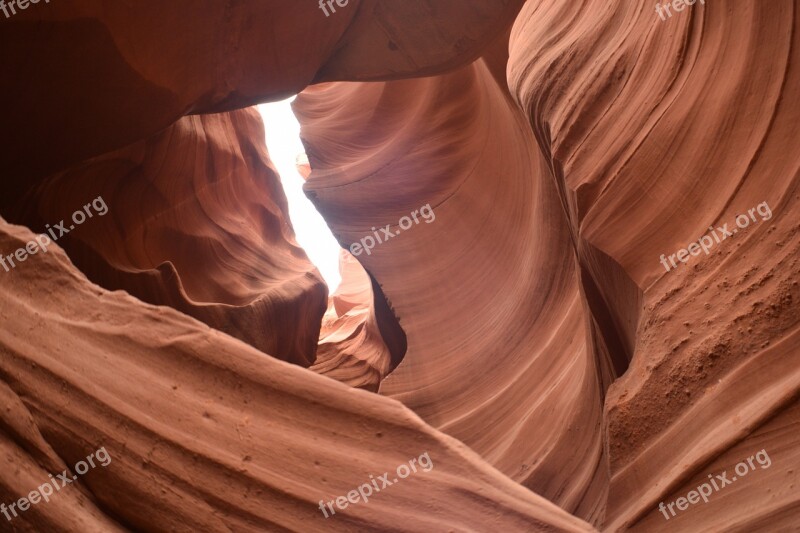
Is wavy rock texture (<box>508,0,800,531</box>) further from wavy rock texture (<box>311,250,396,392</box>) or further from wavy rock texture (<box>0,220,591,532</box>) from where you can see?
wavy rock texture (<box>311,250,396,392</box>)

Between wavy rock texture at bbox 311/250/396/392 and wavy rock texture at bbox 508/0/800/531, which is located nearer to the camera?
wavy rock texture at bbox 508/0/800/531

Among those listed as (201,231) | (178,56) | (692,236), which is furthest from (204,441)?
(201,231)

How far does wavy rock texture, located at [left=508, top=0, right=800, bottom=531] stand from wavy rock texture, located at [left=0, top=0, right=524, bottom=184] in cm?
141

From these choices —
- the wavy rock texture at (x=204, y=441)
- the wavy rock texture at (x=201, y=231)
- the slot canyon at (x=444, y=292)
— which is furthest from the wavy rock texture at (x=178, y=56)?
the wavy rock texture at (x=204, y=441)

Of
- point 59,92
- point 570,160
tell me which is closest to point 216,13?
point 59,92

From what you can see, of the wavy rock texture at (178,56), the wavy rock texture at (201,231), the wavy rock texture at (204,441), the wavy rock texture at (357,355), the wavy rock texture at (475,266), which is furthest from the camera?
the wavy rock texture at (357,355)

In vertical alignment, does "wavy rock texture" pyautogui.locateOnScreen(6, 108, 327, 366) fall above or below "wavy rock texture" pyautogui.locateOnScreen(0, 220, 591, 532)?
above

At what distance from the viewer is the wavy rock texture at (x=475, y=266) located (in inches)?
151

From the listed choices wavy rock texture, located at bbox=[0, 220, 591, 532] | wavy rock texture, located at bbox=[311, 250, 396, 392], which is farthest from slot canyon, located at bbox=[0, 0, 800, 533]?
wavy rock texture, located at bbox=[311, 250, 396, 392]

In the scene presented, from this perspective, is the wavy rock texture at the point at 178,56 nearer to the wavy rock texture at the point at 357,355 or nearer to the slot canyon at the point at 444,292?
the slot canyon at the point at 444,292

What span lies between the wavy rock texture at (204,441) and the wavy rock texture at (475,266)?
69.2 inches

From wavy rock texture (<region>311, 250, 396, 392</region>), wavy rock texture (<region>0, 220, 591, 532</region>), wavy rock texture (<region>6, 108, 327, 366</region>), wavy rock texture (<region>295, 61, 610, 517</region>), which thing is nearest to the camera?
wavy rock texture (<region>0, 220, 591, 532</region>)

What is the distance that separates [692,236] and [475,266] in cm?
348

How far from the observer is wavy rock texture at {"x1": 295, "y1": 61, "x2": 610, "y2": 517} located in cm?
384
